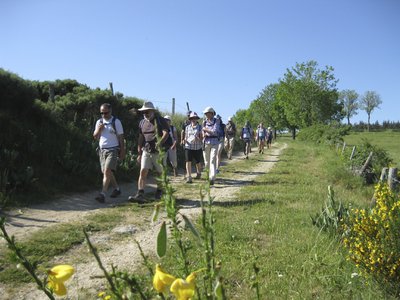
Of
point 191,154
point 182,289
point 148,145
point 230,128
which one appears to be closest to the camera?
point 182,289

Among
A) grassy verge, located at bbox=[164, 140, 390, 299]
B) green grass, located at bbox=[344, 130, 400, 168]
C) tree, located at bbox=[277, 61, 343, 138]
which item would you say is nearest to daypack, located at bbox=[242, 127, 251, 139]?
green grass, located at bbox=[344, 130, 400, 168]

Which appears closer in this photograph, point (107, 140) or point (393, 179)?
point (393, 179)

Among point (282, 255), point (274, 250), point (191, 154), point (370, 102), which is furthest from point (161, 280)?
point (370, 102)

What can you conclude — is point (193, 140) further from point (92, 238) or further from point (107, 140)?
point (92, 238)

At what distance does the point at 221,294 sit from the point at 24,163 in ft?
24.8

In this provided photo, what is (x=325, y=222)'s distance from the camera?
4.36 metres

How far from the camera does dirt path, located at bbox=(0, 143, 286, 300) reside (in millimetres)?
3064

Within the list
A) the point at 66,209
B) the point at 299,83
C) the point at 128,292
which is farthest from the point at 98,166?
the point at 299,83

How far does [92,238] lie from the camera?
4.50 metres

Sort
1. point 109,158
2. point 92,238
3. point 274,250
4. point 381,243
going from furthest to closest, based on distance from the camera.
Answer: point 109,158
point 92,238
point 274,250
point 381,243

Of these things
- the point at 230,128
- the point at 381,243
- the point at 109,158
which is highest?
the point at 230,128

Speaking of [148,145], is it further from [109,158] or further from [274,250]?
[274,250]

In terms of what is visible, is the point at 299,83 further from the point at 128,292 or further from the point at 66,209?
the point at 128,292

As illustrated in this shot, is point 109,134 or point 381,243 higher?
point 109,134
